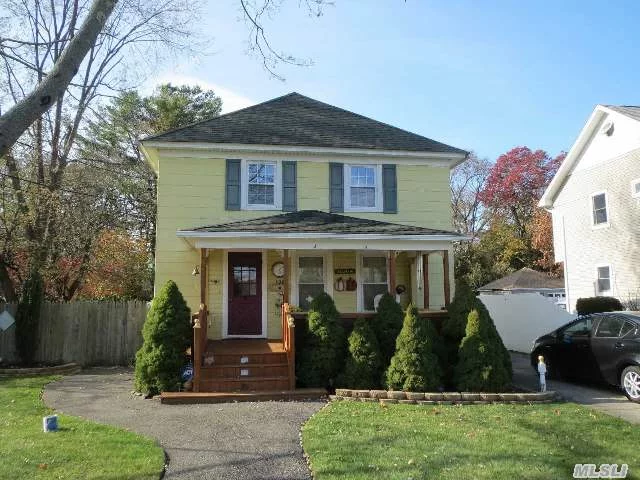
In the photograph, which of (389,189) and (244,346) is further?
(389,189)

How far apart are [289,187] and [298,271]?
2206 millimetres

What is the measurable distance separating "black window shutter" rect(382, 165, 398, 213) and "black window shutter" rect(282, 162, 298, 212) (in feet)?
7.69

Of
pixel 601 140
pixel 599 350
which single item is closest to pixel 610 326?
pixel 599 350

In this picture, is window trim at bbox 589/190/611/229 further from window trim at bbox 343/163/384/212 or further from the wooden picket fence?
the wooden picket fence

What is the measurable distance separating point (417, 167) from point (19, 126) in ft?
36.7

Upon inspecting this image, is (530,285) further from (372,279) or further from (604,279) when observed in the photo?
(372,279)

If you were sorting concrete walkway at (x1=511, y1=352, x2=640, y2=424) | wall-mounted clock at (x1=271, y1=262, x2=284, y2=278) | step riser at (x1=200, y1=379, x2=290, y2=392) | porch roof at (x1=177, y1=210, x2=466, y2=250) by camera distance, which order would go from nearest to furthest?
concrete walkway at (x1=511, y1=352, x2=640, y2=424) → step riser at (x1=200, y1=379, x2=290, y2=392) → porch roof at (x1=177, y1=210, x2=466, y2=250) → wall-mounted clock at (x1=271, y1=262, x2=284, y2=278)

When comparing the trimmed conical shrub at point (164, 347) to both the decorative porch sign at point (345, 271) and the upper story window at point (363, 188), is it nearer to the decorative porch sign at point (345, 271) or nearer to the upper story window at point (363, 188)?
the decorative porch sign at point (345, 271)

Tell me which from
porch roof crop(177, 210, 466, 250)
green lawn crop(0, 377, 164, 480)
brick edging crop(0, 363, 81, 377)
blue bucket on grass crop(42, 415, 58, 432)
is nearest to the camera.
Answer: green lawn crop(0, 377, 164, 480)

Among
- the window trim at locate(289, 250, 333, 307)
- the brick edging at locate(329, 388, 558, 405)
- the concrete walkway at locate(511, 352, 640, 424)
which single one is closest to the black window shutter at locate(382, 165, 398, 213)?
the window trim at locate(289, 250, 333, 307)

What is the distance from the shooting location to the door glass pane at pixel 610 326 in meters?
9.29

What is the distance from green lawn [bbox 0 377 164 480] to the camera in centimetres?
518

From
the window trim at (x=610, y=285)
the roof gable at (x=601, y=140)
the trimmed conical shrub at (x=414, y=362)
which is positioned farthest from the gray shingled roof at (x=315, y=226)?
the roof gable at (x=601, y=140)

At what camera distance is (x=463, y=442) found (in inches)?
241
